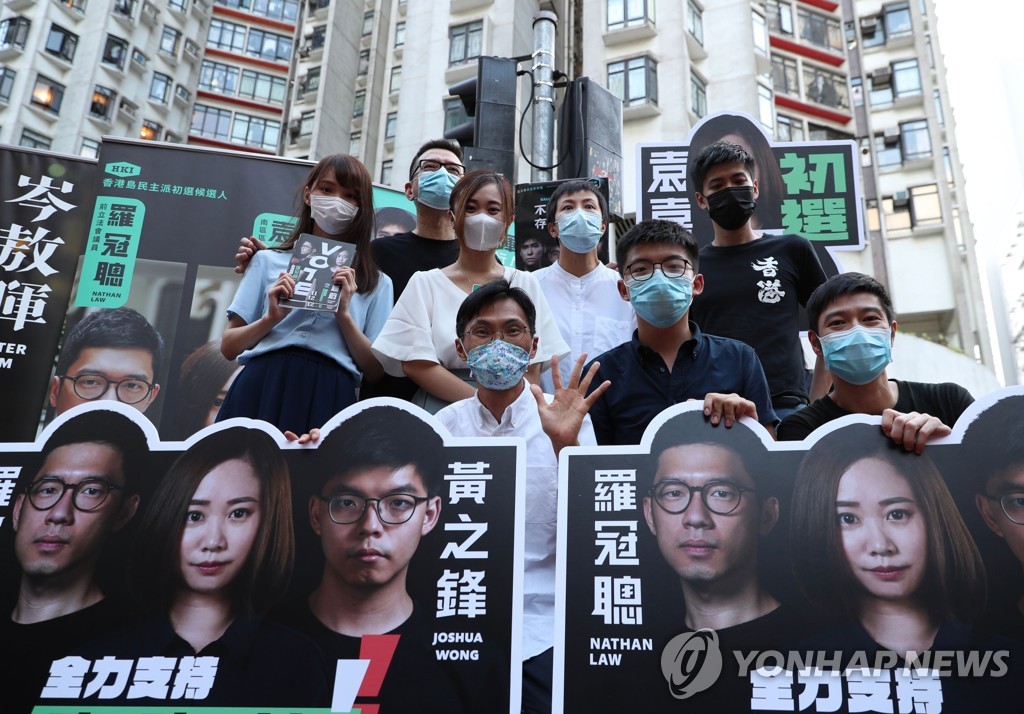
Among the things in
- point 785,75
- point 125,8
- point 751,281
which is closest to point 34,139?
point 125,8

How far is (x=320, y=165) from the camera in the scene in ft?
12.4

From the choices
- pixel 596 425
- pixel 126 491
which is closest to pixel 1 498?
pixel 126 491

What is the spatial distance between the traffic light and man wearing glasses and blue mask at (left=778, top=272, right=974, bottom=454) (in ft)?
13.2

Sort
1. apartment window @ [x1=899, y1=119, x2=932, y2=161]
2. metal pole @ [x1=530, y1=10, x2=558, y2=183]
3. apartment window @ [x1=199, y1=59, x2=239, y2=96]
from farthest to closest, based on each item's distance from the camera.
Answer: apartment window @ [x1=199, y1=59, x2=239, y2=96], apartment window @ [x1=899, y1=119, x2=932, y2=161], metal pole @ [x1=530, y1=10, x2=558, y2=183]

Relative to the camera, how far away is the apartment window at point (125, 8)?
32.1 m

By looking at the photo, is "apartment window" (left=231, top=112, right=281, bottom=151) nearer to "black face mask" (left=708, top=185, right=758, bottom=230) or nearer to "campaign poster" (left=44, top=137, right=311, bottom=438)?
"campaign poster" (left=44, top=137, right=311, bottom=438)

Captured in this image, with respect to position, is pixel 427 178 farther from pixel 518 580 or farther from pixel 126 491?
pixel 518 580

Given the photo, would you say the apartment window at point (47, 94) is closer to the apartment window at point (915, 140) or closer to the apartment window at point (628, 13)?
the apartment window at point (628, 13)

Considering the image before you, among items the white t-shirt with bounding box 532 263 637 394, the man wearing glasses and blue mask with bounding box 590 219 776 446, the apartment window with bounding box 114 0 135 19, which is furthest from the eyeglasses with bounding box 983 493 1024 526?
the apartment window with bounding box 114 0 135 19

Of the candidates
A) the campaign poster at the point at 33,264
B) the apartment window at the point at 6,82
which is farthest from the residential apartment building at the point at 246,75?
the campaign poster at the point at 33,264

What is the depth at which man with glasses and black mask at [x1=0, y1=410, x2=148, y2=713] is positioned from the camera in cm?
243

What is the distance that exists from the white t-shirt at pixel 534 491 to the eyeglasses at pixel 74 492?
3.60ft

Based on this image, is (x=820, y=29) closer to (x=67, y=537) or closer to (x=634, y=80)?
(x=634, y=80)

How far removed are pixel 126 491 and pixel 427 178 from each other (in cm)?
230
